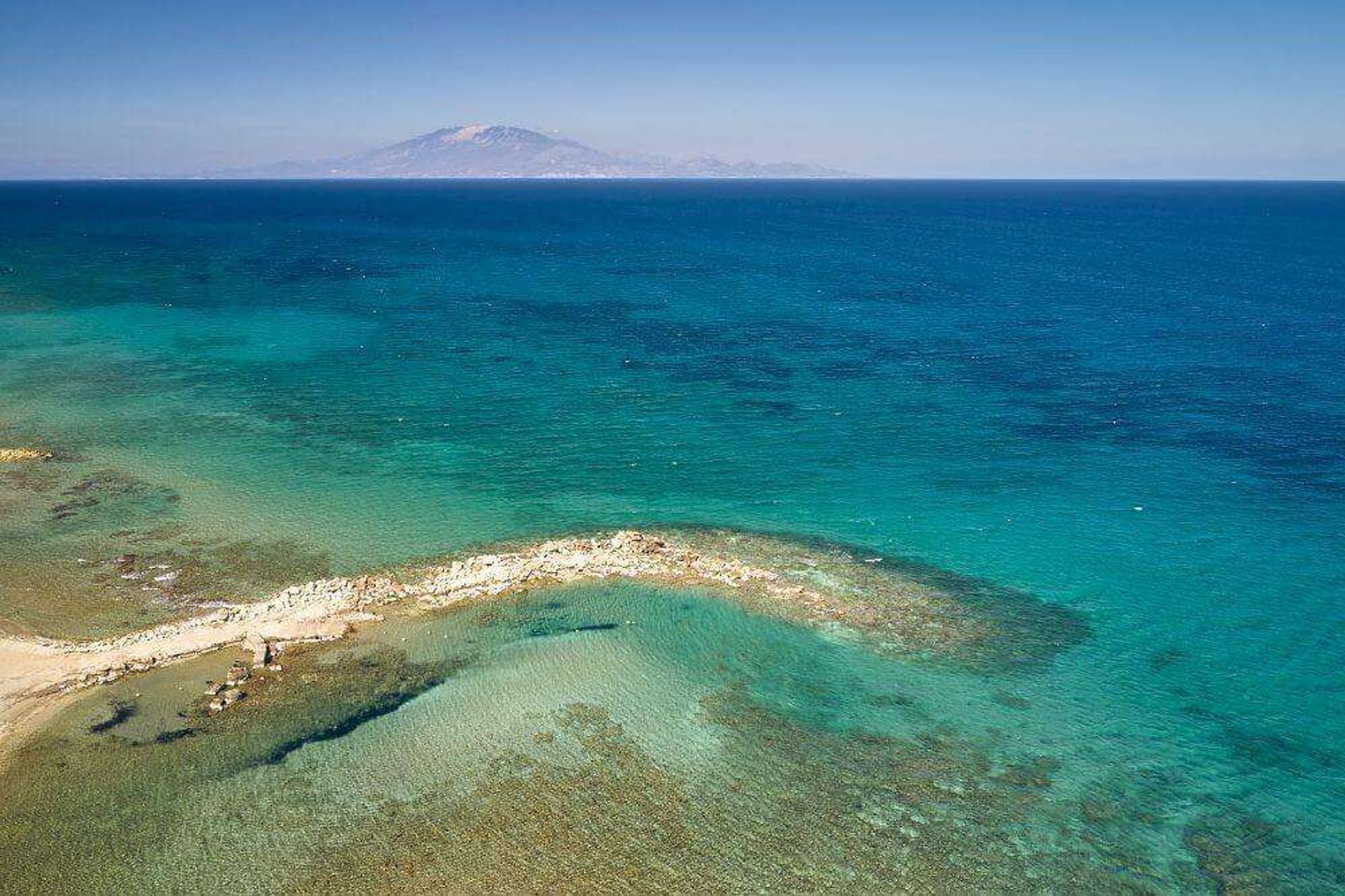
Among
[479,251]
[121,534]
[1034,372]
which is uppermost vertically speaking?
[479,251]

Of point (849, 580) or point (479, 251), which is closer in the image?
point (849, 580)

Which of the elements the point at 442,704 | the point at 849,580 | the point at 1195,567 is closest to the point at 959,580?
the point at 849,580

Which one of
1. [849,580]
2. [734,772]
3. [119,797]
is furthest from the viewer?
[849,580]

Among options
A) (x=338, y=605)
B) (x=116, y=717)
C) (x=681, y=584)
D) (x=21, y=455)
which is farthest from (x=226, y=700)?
(x=21, y=455)

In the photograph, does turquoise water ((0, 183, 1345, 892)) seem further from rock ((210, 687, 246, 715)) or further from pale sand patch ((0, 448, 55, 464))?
rock ((210, 687, 246, 715))

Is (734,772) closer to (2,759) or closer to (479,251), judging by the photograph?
(2,759)

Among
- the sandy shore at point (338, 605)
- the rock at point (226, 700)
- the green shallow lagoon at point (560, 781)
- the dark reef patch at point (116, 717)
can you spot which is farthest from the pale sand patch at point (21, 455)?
the rock at point (226, 700)
